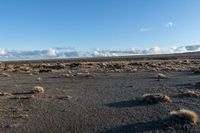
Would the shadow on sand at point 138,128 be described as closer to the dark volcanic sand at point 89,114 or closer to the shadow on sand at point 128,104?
the dark volcanic sand at point 89,114

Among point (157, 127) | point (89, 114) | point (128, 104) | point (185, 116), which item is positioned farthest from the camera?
point (128, 104)

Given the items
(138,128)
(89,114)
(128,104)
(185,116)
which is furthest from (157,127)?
(128,104)

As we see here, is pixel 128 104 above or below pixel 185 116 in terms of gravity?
below

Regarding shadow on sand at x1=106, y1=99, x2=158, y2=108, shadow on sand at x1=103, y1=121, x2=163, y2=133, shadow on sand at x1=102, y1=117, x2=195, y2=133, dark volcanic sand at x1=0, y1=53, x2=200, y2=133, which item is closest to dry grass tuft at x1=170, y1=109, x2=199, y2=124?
shadow on sand at x1=102, y1=117, x2=195, y2=133

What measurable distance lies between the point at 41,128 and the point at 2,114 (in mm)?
3758

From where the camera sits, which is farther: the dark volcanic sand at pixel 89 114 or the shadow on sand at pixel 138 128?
the dark volcanic sand at pixel 89 114

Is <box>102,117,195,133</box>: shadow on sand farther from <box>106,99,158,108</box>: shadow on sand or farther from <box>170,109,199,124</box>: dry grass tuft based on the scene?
<box>106,99,158,108</box>: shadow on sand

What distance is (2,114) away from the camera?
1580 centimetres

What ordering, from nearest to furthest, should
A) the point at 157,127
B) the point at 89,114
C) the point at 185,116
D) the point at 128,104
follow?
the point at 157,127
the point at 185,116
the point at 89,114
the point at 128,104

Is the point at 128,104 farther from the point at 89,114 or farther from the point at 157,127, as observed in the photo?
the point at 157,127

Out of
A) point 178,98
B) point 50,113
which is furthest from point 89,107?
point 178,98

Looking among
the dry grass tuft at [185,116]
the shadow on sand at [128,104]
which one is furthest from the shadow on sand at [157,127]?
the shadow on sand at [128,104]

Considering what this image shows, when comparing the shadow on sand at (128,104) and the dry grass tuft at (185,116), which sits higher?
the dry grass tuft at (185,116)

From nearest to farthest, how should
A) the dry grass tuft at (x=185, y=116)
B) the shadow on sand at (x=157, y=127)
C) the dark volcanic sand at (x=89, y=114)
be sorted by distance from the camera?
the shadow on sand at (x=157, y=127), the dark volcanic sand at (x=89, y=114), the dry grass tuft at (x=185, y=116)
